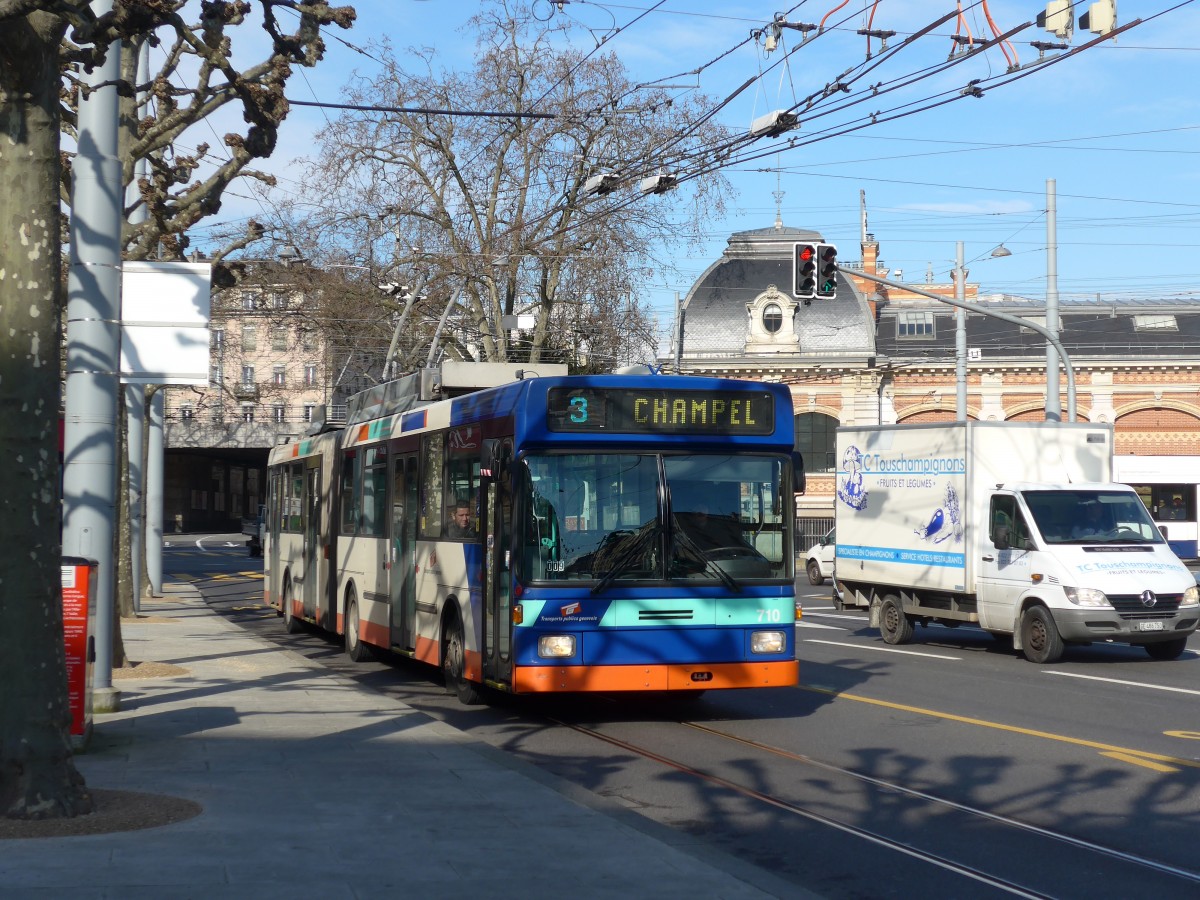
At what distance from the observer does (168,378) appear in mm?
11875

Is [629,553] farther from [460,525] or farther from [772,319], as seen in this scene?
[772,319]

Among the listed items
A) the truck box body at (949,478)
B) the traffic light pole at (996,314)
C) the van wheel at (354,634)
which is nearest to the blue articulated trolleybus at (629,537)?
the van wheel at (354,634)

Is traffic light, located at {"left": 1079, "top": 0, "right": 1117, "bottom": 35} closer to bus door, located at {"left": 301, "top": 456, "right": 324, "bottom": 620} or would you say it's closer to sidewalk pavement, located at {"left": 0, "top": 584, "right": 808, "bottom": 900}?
sidewalk pavement, located at {"left": 0, "top": 584, "right": 808, "bottom": 900}

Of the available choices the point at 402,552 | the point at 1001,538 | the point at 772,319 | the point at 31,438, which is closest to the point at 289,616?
the point at 402,552

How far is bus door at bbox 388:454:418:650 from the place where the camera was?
51.9 ft

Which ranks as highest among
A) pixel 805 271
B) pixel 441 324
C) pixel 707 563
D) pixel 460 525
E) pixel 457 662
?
pixel 441 324

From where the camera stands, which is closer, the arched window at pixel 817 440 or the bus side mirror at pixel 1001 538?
the bus side mirror at pixel 1001 538

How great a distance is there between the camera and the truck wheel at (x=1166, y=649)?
1891 cm

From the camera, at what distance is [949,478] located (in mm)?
20672

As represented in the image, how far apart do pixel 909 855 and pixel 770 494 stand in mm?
5235

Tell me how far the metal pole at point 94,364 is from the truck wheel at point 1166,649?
13015mm

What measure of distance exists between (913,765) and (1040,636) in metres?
8.63

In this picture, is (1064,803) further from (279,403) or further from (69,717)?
(279,403)

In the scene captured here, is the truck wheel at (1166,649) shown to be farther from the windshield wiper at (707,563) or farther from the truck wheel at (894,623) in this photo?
the windshield wiper at (707,563)
